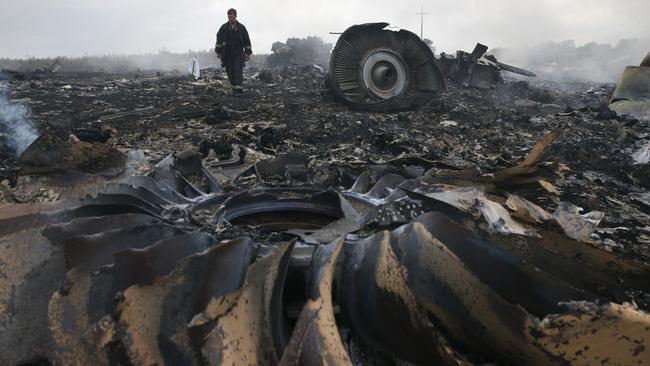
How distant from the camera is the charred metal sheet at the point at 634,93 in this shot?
9742mm

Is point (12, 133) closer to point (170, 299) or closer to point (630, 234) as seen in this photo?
point (170, 299)

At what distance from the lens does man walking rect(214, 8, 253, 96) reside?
1140 cm

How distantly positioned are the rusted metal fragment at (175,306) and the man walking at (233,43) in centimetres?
1060

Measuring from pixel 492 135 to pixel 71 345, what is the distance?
292 inches

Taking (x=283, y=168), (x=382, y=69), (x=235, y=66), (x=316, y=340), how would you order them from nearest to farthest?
(x=316, y=340) < (x=283, y=168) < (x=382, y=69) < (x=235, y=66)

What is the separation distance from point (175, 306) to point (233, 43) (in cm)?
1076

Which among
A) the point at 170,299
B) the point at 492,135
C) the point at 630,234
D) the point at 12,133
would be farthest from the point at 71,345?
the point at 492,135

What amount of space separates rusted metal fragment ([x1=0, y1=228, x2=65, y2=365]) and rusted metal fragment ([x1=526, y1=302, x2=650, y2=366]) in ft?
5.55

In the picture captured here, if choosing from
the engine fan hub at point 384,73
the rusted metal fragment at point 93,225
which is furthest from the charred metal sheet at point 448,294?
the engine fan hub at point 384,73

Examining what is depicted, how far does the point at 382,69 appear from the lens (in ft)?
32.0

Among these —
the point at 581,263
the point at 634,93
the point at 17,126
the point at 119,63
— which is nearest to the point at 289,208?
the point at 581,263

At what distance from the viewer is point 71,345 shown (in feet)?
5.25

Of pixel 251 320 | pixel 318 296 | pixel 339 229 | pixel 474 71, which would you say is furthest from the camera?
pixel 474 71

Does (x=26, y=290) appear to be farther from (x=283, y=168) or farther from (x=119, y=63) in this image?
(x=119, y=63)
